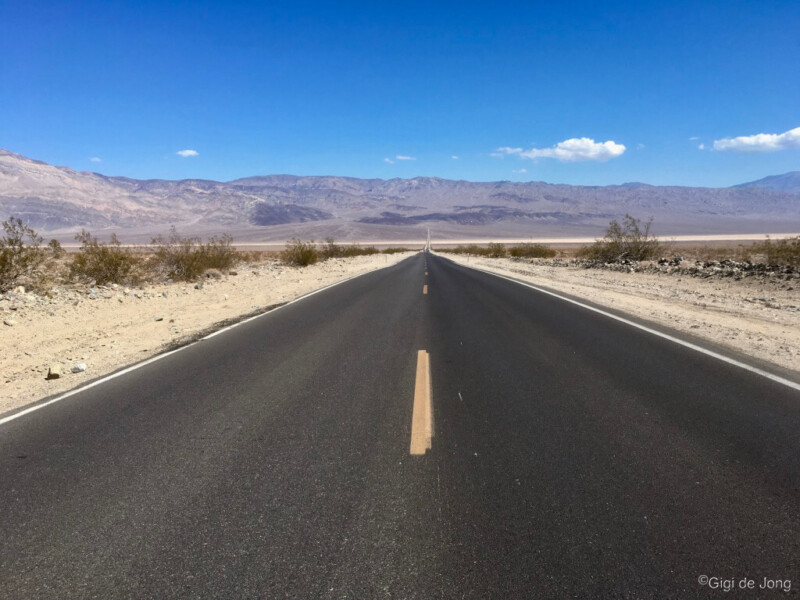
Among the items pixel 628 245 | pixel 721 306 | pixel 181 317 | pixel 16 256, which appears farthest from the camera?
pixel 628 245

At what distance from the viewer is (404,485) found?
11.3 ft

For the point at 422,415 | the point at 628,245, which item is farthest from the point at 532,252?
the point at 422,415

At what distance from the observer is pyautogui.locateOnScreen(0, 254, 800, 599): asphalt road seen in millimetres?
2568

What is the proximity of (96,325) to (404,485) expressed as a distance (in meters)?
10.1

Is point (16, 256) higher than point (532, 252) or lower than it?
higher

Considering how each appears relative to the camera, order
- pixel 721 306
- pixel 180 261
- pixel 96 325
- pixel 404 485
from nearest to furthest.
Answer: pixel 404 485, pixel 96 325, pixel 721 306, pixel 180 261

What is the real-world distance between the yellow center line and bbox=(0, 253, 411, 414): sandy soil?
15.3ft

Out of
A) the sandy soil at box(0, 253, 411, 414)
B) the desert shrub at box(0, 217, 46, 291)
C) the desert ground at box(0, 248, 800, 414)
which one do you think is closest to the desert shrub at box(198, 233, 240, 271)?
the desert ground at box(0, 248, 800, 414)

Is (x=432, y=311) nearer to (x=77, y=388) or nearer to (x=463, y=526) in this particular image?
(x=77, y=388)

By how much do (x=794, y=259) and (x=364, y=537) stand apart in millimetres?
19978

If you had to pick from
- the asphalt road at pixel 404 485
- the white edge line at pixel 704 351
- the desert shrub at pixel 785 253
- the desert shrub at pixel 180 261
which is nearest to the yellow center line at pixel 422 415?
the asphalt road at pixel 404 485

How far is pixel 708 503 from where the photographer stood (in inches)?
125

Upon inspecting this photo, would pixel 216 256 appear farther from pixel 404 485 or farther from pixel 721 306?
pixel 404 485

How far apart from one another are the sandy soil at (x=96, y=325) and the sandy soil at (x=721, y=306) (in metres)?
9.88
